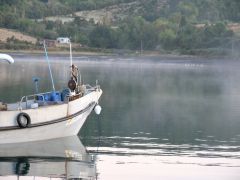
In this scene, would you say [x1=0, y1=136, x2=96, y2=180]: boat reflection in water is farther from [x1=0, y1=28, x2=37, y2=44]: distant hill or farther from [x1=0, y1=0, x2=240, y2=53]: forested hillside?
[x1=0, y1=0, x2=240, y2=53]: forested hillside

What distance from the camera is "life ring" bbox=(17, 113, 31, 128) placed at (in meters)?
34.4

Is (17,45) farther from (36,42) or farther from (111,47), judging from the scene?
(111,47)

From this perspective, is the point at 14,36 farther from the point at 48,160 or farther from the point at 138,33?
the point at 48,160

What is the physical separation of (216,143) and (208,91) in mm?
30826

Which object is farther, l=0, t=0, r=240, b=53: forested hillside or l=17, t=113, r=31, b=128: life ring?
l=0, t=0, r=240, b=53: forested hillside

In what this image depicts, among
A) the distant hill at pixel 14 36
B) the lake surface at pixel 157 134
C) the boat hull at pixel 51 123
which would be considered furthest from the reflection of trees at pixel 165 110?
the distant hill at pixel 14 36

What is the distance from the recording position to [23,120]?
34531mm

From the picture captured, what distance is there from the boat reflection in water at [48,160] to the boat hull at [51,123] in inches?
10.0

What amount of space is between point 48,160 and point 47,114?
2.88 metres

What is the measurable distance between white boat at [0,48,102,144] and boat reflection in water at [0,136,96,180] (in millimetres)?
353

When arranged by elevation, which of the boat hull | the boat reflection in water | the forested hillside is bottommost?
the forested hillside

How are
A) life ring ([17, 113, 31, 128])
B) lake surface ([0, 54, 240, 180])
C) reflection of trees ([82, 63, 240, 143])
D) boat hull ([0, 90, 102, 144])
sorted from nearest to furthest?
lake surface ([0, 54, 240, 180]), life ring ([17, 113, 31, 128]), boat hull ([0, 90, 102, 144]), reflection of trees ([82, 63, 240, 143])

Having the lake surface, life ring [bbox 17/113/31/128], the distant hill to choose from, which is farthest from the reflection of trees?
the distant hill

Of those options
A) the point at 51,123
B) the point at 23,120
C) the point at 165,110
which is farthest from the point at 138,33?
the point at 23,120
